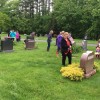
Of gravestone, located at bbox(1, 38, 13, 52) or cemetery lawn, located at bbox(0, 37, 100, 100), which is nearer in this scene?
cemetery lawn, located at bbox(0, 37, 100, 100)

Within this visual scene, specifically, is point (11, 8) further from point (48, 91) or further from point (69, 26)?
point (48, 91)

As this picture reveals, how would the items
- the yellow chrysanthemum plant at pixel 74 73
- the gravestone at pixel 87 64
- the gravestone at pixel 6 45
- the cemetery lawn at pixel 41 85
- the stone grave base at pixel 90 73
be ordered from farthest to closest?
the gravestone at pixel 6 45 < the gravestone at pixel 87 64 < the stone grave base at pixel 90 73 < the yellow chrysanthemum plant at pixel 74 73 < the cemetery lawn at pixel 41 85

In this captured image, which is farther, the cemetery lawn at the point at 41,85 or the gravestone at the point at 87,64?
the gravestone at the point at 87,64

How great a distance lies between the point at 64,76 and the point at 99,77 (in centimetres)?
182

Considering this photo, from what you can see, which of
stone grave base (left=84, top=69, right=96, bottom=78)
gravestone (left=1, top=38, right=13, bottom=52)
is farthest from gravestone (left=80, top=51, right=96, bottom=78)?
gravestone (left=1, top=38, right=13, bottom=52)

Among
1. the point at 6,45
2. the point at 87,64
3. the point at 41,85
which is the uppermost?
the point at 6,45

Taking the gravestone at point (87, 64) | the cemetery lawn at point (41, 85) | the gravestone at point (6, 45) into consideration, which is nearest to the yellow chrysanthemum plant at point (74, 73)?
the cemetery lawn at point (41, 85)

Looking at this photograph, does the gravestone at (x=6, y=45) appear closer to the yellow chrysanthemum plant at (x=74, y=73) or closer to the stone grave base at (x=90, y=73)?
the stone grave base at (x=90, y=73)

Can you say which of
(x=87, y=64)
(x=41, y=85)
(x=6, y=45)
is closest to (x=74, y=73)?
(x=87, y=64)

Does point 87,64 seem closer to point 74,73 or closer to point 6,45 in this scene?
point 74,73

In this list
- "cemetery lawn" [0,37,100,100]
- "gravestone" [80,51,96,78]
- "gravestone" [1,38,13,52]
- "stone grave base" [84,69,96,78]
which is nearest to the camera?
"cemetery lawn" [0,37,100,100]

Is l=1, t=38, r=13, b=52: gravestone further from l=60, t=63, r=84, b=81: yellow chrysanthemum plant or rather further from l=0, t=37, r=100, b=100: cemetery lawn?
l=60, t=63, r=84, b=81: yellow chrysanthemum plant

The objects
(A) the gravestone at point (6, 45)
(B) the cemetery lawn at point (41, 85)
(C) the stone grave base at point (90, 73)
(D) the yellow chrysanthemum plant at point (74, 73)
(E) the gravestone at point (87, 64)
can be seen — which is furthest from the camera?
(A) the gravestone at point (6, 45)

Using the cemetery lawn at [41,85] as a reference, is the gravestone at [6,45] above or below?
above
